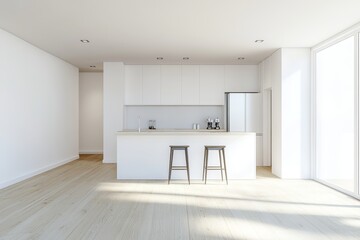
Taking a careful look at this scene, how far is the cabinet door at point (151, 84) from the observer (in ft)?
25.4

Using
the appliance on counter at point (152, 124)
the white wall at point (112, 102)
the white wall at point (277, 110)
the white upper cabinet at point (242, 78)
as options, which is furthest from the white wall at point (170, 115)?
the white wall at point (277, 110)

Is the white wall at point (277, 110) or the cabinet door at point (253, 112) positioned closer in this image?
the white wall at point (277, 110)

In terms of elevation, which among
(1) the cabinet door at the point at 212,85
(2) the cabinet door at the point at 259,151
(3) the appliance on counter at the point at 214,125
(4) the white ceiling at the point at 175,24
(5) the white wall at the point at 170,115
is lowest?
(2) the cabinet door at the point at 259,151

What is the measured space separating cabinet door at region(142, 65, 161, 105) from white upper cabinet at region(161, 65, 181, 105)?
0.14 m

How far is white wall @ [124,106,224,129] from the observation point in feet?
26.4

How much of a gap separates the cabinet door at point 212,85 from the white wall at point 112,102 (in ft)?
7.19

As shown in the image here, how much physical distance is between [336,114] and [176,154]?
3.04 metres

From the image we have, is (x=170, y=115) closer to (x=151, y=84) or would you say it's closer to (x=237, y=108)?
(x=151, y=84)

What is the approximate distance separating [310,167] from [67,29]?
530 centimetres

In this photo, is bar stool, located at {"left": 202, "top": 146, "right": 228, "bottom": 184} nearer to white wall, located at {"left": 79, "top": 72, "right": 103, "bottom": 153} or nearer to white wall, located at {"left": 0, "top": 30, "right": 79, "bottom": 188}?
white wall, located at {"left": 0, "top": 30, "right": 79, "bottom": 188}

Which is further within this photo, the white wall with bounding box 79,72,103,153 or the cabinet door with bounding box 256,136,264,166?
the white wall with bounding box 79,72,103,153

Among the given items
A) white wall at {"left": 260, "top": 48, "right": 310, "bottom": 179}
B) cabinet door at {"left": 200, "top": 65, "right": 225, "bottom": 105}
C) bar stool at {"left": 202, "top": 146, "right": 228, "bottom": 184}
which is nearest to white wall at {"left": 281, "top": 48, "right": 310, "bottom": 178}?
white wall at {"left": 260, "top": 48, "right": 310, "bottom": 179}

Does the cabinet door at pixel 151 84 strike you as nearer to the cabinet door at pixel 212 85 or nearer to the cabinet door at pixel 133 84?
the cabinet door at pixel 133 84

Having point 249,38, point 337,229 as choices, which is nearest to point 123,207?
point 337,229
